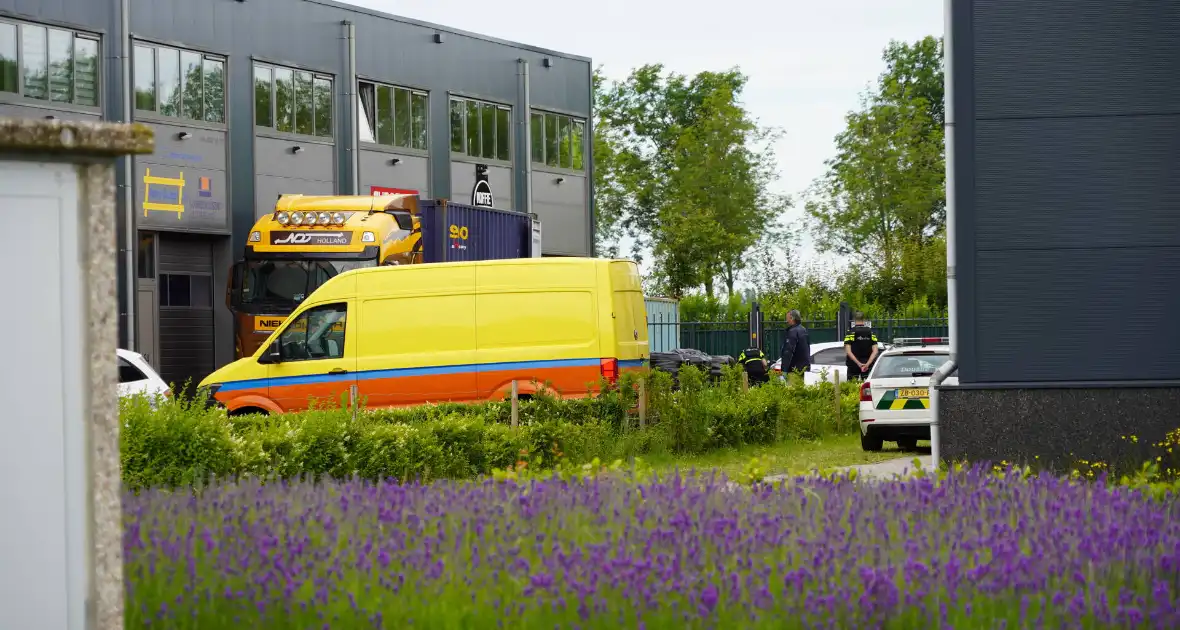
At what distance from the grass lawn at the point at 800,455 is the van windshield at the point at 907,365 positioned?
97 cm

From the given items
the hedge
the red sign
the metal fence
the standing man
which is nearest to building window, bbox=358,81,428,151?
the red sign

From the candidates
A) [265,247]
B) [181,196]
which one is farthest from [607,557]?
[181,196]

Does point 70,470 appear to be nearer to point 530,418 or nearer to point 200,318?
point 530,418

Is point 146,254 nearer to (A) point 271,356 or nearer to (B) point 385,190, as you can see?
(B) point 385,190

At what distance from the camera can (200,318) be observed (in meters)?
35.1

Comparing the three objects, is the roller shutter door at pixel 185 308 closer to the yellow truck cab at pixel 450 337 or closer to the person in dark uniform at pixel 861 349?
the person in dark uniform at pixel 861 349

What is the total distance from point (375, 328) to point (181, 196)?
15.8 meters

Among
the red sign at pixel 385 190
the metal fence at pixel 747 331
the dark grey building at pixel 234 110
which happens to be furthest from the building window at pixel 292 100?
the metal fence at pixel 747 331

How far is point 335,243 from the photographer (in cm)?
2523

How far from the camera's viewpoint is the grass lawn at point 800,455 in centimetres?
1788

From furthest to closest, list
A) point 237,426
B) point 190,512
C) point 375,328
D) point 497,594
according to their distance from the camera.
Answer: point 375,328 < point 237,426 < point 190,512 < point 497,594

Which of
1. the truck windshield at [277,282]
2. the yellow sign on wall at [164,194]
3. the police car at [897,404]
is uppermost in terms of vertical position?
the yellow sign on wall at [164,194]

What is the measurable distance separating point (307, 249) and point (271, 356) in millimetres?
6740

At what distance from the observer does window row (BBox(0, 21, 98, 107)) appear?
30422mm
